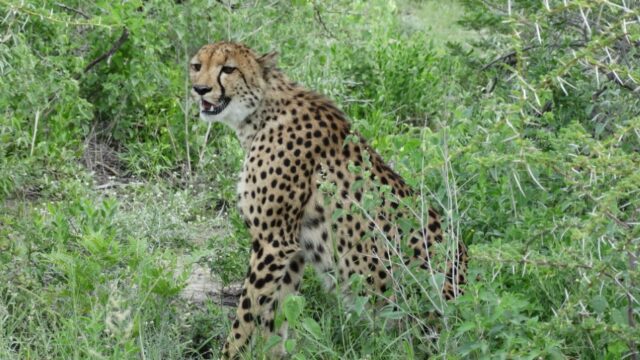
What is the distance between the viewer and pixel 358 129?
18.4ft

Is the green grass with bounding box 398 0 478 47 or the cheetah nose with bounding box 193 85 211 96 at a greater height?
the cheetah nose with bounding box 193 85 211 96

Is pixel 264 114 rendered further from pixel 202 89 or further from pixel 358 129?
pixel 358 129

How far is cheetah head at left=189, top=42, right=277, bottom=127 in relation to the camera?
15.2ft

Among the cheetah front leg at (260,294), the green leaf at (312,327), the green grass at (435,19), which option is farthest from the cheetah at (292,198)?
the green grass at (435,19)

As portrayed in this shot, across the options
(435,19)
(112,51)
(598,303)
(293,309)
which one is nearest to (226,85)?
(293,309)

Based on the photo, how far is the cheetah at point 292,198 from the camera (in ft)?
14.5

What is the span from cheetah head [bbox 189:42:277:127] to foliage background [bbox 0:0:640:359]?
0.49 meters

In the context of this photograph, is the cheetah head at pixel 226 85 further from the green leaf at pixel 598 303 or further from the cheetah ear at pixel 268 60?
the green leaf at pixel 598 303

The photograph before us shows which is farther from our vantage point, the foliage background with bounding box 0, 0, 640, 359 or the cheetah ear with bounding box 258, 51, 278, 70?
the cheetah ear with bounding box 258, 51, 278, 70

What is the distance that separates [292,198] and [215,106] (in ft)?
1.58

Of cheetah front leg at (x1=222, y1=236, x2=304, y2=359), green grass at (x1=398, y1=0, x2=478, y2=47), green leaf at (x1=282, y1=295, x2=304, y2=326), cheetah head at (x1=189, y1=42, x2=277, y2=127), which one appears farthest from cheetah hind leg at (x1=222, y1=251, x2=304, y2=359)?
green grass at (x1=398, y1=0, x2=478, y2=47)

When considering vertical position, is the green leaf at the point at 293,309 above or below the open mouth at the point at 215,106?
below

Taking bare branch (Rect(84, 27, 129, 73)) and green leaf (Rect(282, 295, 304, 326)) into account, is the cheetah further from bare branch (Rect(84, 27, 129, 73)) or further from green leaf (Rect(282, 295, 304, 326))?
bare branch (Rect(84, 27, 129, 73))

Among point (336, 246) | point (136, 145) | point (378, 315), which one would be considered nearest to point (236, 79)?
point (336, 246)
